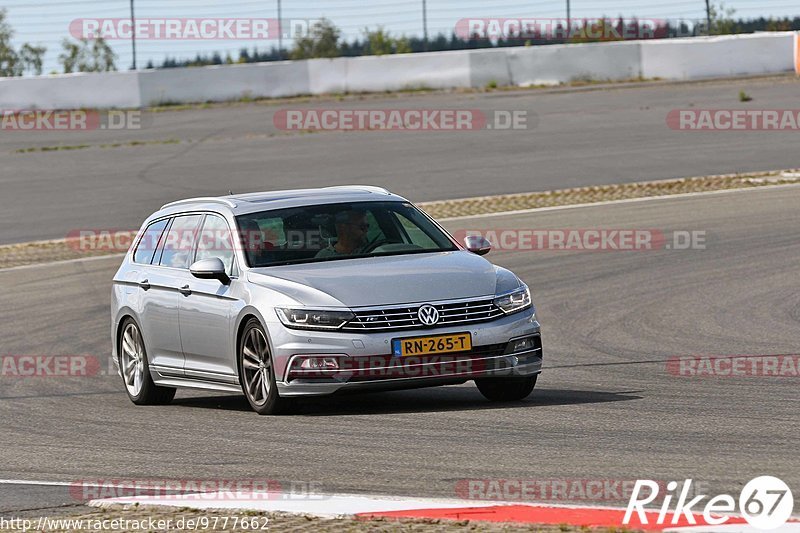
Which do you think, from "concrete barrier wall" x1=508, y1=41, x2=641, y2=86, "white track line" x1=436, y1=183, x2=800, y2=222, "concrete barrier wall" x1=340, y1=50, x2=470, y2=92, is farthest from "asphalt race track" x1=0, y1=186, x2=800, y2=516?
"concrete barrier wall" x1=340, y1=50, x2=470, y2=92

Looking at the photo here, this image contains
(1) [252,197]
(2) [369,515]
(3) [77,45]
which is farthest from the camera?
(3) [77,45]

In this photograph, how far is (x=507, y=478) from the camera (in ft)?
24.9

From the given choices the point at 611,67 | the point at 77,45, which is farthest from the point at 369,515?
the point at 77,45

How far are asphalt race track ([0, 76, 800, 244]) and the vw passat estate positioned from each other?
40.6 ft

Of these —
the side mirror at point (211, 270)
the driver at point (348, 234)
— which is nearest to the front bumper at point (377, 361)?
the side mirror at point (211, 270)

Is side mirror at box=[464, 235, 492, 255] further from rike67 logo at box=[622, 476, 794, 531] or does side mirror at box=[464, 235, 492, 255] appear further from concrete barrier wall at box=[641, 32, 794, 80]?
concrete barrier wall at box=[641, 32, 794, 80]

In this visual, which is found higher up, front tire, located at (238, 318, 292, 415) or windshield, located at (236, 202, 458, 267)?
windshield, located at (236, 202, 458, 267)

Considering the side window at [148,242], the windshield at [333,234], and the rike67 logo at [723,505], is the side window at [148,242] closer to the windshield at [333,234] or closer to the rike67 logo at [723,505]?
the windshield at [333,234]

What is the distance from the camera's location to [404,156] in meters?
30.4

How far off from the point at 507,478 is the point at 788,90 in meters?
28.8

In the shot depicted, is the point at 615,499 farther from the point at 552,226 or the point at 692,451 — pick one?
the point at 552,226

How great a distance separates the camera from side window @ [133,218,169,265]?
12461 mm

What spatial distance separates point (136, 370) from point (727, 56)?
2933 cm

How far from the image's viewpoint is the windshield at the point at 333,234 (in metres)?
10.9
